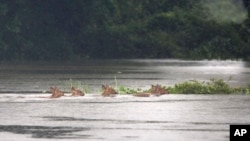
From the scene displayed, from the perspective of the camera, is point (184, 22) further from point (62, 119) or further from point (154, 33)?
point (62, 119)

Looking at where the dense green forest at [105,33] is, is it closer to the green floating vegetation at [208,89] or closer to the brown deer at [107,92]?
the green floating vegetation at [208,89]

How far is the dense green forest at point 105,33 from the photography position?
290ft

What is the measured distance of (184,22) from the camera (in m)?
96.1

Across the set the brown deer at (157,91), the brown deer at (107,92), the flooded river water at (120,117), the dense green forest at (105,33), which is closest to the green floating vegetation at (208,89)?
the brown deer at (157,91)

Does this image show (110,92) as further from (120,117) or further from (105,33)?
(105,33)

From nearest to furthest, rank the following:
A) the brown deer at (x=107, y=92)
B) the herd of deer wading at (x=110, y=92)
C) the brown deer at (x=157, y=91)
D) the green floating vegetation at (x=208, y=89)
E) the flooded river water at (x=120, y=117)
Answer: the flooded river water at (x=120, y=117) < the herd of deer wading at (x=110, y=92) < the brown deer at (x=107, y=92) < the brown deer at (x=157, y=91) < the green floating vegetation at (x=208, y=89)

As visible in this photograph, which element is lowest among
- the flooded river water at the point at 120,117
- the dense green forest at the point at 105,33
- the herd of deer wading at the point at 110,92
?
the flooded river water at the point at 120,117

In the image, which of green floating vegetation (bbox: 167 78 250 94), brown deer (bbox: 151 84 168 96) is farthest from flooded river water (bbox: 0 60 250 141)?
green floating vegetation (bbox: 167 78 250 94)

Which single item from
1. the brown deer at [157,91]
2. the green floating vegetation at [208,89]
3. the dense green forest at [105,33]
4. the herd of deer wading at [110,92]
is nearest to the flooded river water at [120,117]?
the herd of deer wading at [110,92]

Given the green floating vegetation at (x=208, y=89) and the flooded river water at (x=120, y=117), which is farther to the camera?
the green floating vegetation at (x=208, y=89)

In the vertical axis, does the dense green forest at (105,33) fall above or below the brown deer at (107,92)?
above

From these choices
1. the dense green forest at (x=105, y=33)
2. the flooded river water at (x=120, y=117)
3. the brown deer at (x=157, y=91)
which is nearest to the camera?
the flooded river water at (x=120, y=117)

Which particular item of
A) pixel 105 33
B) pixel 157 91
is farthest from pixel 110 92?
pixel 105 33

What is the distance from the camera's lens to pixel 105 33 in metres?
94.1
